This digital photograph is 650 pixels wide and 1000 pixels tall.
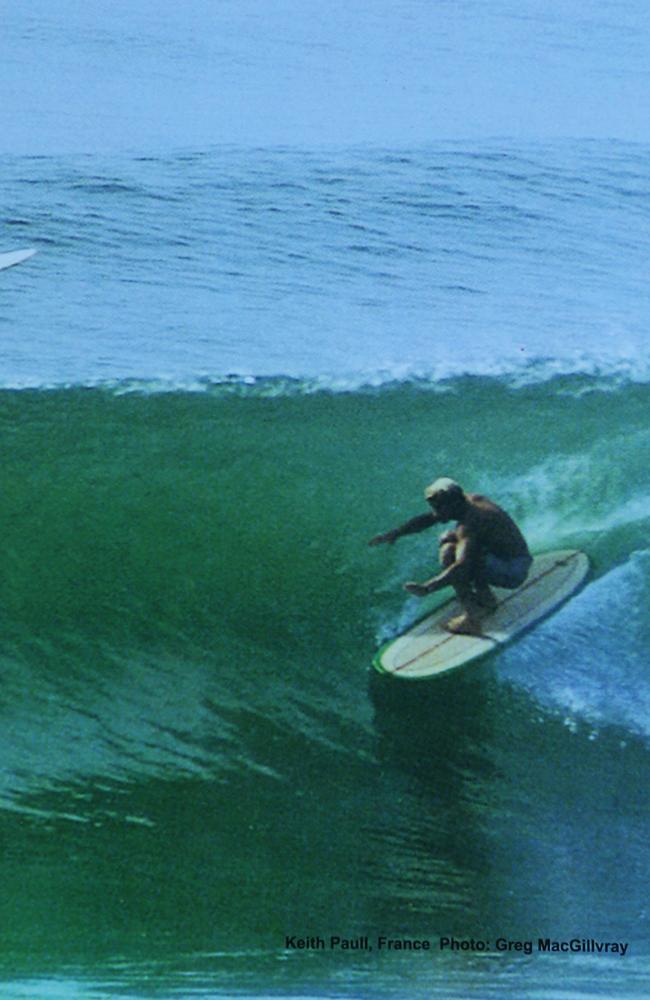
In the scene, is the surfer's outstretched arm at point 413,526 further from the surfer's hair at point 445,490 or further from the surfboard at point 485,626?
the surfboard at point 485,626

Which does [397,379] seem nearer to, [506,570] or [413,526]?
[413,526]

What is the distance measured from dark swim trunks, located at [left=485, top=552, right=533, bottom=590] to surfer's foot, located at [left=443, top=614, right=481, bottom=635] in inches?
5.3

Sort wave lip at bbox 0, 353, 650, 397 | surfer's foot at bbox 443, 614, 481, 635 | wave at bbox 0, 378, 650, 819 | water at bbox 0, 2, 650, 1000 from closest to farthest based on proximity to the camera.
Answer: water at bbox 0, 2, 650, 1000 < surfer's foot at bbox 443, 614, 481, 635 < wave at bbox 0, 378, 650, 819 < wave lip at bbox 0, 353, 650, 397

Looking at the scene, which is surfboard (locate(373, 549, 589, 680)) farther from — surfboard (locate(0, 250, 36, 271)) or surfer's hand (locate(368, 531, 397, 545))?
surfboard (locate(0, 250, 36, 271))

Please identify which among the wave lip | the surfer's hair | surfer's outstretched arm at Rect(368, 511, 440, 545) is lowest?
surfer's outstretched arm at Rect(368, 511, 440, 545)

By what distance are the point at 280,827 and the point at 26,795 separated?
2.53ft

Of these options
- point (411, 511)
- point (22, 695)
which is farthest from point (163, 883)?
point (411, 511)

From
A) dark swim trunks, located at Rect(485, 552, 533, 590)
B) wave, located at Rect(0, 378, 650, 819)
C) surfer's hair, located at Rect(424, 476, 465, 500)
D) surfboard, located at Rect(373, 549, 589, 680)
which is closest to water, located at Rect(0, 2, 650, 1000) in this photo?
wave, located at Rect(0, 378, 650, 819)

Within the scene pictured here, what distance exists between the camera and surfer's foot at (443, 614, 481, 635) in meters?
4.74

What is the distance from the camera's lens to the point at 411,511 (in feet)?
16.7

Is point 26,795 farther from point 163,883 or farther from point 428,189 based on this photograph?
point 428,189

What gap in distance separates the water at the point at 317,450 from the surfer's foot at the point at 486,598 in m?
0.20

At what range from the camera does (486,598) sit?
480cm

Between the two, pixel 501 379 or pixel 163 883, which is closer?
pixel 163 883
